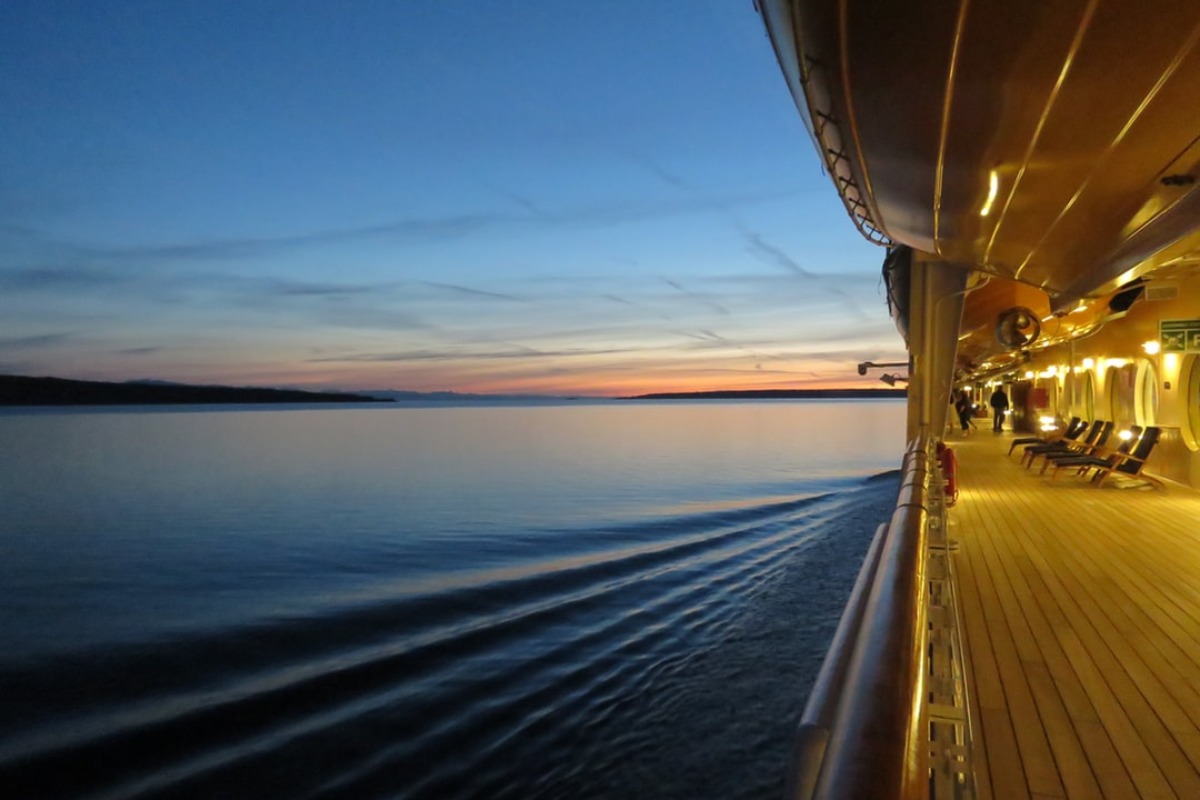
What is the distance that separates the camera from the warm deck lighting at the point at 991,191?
10.8 feet

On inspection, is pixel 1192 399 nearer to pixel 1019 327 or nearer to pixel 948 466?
pixel 1019 327

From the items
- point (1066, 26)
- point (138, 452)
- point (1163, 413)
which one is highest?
point (1066, 26)

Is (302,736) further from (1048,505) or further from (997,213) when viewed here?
(1048,505)

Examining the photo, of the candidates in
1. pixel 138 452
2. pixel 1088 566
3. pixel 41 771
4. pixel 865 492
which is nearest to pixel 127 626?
pixel 41 771

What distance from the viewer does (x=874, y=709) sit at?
812 mm

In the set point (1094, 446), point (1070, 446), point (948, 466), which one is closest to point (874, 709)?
point (948, 466)

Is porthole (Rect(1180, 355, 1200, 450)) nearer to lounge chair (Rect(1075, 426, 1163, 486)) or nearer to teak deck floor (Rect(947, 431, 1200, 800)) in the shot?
lounge chair (Rect(1075, 426, 1163, 486))

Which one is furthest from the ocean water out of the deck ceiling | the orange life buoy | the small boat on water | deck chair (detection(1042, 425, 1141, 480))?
the deck ceiling

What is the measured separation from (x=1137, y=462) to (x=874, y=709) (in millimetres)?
10504

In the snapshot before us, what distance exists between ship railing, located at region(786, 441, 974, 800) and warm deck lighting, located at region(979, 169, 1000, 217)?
2.05 meters

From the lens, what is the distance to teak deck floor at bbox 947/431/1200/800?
231 cm

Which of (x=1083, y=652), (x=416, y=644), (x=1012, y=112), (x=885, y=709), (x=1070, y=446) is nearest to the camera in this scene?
(x=885, y=709)

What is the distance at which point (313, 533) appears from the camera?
16000 mm

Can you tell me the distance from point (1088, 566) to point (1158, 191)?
2660 millimetres
